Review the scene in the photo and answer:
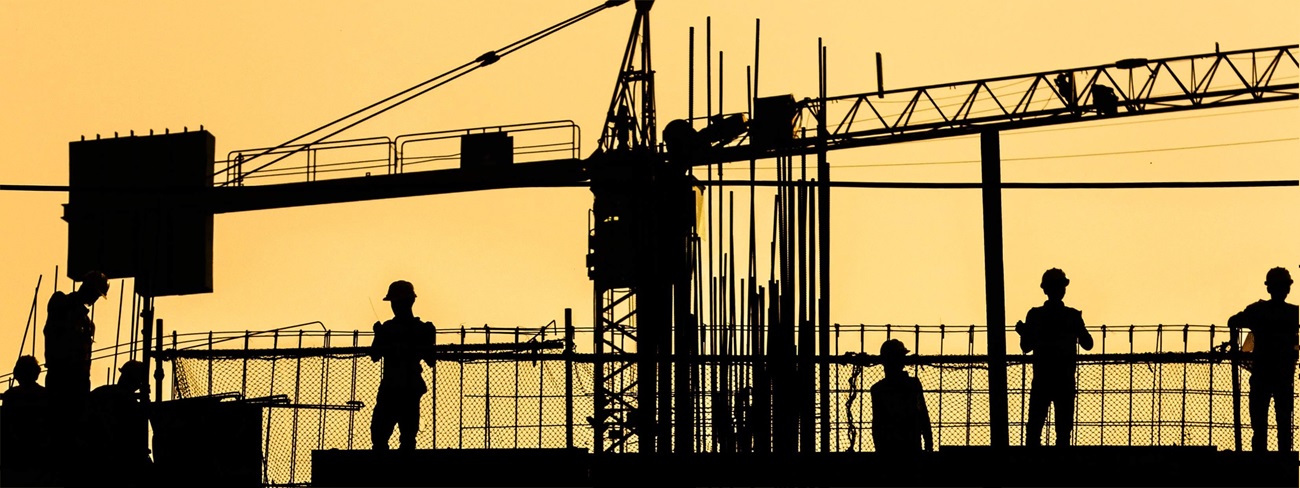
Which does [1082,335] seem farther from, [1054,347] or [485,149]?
[485,149]

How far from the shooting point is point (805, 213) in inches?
788

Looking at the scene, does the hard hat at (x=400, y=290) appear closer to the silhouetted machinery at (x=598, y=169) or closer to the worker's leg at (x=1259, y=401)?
the worker's leg at (x=1259, y=401)

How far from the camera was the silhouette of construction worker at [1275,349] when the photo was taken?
17.4 metres

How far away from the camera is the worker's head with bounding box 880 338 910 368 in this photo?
56.0 feet

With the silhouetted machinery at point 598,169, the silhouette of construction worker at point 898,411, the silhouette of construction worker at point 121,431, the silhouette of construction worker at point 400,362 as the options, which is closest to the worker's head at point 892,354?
the silhouette of construction worker at point 898,411

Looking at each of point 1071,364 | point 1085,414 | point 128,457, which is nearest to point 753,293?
point 1085,414

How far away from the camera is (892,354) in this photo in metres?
17.3

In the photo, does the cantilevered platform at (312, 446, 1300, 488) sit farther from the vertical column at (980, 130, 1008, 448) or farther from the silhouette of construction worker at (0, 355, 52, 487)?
the silhouette of construction worker at (0, 355, 52, 487)

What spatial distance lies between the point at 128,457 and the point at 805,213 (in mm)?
6196

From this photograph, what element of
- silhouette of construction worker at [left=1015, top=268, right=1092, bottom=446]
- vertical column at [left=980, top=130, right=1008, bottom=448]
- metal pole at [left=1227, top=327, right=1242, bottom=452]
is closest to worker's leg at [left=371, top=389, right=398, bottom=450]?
vertical column at [left=980, top=130, right=1008, bottom=448]

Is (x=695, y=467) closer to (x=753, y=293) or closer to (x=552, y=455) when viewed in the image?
(x=552, y=455)

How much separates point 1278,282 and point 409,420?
6712 mm

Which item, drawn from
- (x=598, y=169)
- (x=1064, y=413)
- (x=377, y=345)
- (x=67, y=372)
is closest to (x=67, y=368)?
(x=67, y=372)

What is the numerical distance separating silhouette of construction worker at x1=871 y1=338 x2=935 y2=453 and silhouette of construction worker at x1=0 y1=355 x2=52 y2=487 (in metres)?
6.32
